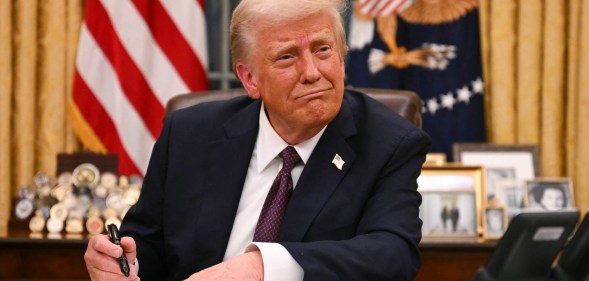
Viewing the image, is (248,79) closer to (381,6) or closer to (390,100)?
(390,100)

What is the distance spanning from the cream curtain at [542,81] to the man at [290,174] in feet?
6.60

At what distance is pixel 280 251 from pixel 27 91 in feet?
9.52

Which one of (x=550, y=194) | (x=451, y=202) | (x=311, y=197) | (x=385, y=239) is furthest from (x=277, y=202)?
(x=550, y=194)

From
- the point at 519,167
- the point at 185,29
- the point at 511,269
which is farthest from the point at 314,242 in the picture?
the point at 185,29

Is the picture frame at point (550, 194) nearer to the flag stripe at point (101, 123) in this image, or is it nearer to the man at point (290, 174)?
the man at point (290, 174)

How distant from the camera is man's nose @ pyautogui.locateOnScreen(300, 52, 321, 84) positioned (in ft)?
7.75

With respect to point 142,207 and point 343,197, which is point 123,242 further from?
point 343,197

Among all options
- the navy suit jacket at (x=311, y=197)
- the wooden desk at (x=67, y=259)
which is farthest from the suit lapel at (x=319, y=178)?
the wooden desk at (x=67, y=259)

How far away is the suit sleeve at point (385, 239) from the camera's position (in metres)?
2.18

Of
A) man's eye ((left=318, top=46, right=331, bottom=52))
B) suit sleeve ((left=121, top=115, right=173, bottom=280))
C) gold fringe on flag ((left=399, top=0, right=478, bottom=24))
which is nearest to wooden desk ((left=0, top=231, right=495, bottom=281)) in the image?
suit sleeve ((left=121, top=115, right=173, bottom=280))

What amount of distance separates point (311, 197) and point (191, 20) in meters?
2.49

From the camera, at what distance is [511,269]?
2.73 m

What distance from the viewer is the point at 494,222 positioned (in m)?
3.92

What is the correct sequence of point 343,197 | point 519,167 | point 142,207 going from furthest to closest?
point 519,167
point 142,207
point 343,197
